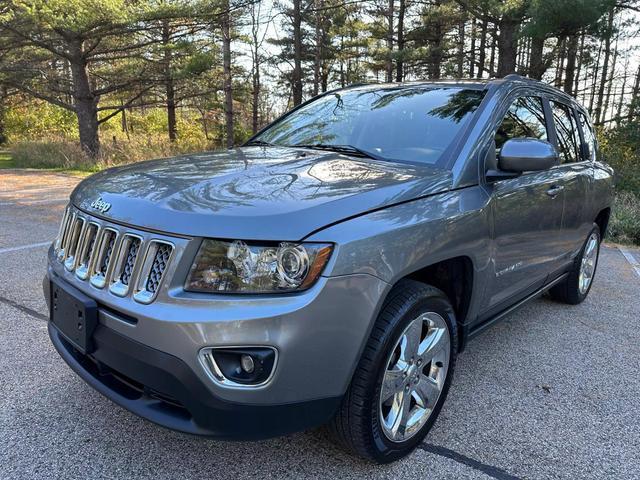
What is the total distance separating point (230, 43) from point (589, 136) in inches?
715

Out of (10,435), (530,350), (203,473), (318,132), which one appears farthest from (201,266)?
(530,350)

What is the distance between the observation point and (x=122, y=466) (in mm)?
2143

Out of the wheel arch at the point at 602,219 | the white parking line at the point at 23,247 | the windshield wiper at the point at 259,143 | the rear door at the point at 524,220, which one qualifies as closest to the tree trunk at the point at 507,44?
the wheel arch at the point at 602,219

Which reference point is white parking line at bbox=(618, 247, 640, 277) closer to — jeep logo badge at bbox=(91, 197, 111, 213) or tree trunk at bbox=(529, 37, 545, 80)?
jeep logo badge at bbox=(91, 197, 111, 213)

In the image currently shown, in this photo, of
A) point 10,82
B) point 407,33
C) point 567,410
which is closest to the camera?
point 567,410

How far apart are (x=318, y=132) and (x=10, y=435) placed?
237 centimetres

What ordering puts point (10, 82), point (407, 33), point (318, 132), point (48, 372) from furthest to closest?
point (407, 33), point (10, 82), point (318, 132), point (48, 372)

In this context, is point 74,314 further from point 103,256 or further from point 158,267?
point 158,267

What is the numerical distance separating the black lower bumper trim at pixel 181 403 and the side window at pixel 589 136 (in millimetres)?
3561

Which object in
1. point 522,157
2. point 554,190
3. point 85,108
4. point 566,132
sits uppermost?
point 85,108

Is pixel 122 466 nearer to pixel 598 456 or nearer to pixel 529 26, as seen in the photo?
pixel 598 456

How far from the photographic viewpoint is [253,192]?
6.61 feet

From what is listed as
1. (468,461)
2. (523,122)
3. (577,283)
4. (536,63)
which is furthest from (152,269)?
(536,63)

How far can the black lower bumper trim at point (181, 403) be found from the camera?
5.69ft
